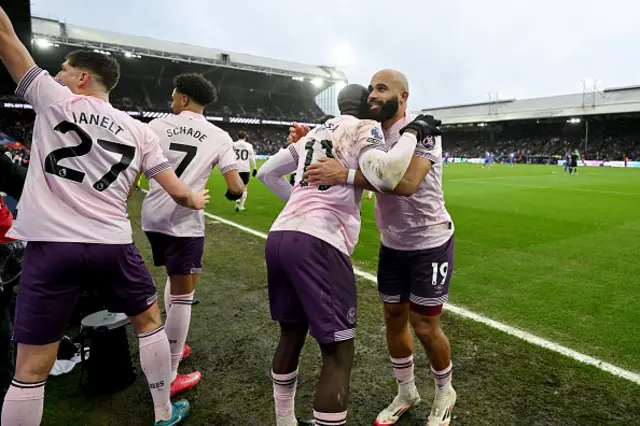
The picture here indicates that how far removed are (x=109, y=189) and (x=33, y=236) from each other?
425mm

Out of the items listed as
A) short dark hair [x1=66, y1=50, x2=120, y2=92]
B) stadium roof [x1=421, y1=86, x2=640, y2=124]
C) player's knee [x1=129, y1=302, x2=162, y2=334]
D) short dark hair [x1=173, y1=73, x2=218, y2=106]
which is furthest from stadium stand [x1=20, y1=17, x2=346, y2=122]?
player's knee [x1=129, y1=302, x2=162, y2=334]

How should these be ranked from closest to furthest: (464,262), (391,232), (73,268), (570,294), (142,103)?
(73,268)
(391,232)
(570,294)
(464,262)
(142,103)

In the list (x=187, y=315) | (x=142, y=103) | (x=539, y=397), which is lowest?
(x=539, y=397)

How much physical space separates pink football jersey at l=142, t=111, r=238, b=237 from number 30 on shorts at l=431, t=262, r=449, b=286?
1717mm

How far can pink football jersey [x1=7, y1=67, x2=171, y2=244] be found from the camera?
7.04 feet

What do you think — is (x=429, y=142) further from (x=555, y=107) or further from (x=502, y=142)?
(x=502, y=142)

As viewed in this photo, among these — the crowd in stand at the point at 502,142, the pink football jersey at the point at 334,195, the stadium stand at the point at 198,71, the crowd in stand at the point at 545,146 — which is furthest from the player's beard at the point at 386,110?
the crowd in stand at the point at 545,146

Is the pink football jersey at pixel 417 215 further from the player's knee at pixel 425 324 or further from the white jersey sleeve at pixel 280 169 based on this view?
the white jersey sleeve at pixel 280 169

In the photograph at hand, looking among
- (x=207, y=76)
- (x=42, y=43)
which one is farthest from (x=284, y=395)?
(x=207, y=76)

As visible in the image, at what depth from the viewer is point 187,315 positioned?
→ 132 inches

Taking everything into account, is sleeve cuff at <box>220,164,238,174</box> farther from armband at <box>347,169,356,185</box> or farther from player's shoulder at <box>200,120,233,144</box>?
armband at <box>347,169,356,185</box>

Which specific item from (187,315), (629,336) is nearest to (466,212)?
(629,336)

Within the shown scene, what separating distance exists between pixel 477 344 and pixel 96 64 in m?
3.68

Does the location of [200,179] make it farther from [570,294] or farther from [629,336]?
[570,294]
